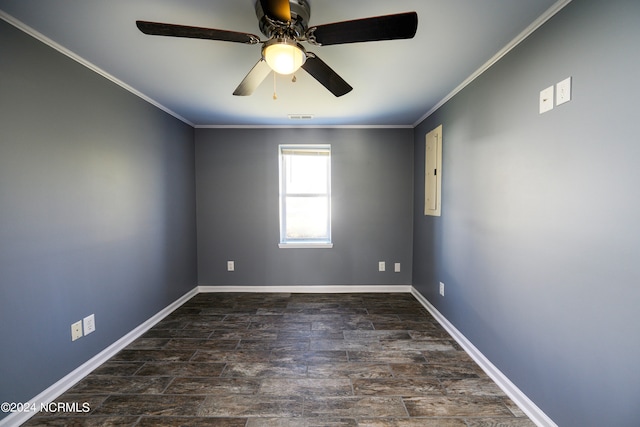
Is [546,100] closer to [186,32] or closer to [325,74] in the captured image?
[325,74]

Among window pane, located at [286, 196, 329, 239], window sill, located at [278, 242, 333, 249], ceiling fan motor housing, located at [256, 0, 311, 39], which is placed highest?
ceiling fan motor housing, located at [256, 0, 311, 39]

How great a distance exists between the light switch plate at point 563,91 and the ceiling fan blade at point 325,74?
3.81 ft

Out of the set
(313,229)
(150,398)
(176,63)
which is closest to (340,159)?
(313,229)

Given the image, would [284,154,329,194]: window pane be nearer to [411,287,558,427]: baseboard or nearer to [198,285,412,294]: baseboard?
[198,285,412,294]: baseboard

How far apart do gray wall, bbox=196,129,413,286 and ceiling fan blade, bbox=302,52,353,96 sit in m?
1.89

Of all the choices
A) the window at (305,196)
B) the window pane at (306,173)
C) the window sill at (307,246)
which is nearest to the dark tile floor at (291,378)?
the window sill at (307,246)

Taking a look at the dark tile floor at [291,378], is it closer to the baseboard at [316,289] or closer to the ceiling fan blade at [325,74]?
the baseboard at [316,289]

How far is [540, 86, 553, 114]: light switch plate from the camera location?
4.75 ft

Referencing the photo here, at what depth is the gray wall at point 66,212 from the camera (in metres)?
1.52

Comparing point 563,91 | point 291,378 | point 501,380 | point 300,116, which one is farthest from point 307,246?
point 563,91

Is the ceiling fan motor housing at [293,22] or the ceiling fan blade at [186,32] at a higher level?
the ceiling fan motor housing at [293,22]

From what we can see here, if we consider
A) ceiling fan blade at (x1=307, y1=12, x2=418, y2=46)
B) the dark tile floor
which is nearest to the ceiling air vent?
ceiling fan blade at (x1=307, y1=12, x2=418, y2=46)

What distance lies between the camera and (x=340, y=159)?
3.68m

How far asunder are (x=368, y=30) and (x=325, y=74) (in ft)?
1.60
